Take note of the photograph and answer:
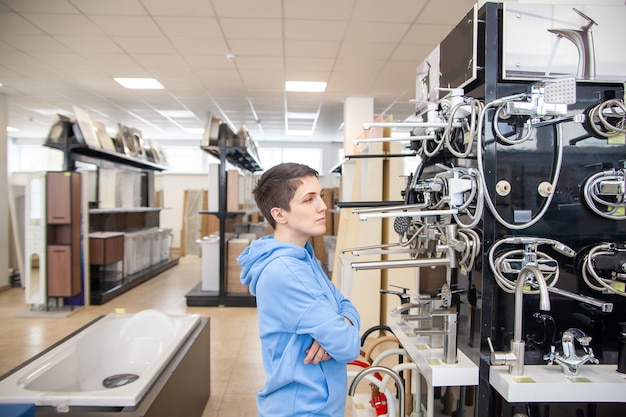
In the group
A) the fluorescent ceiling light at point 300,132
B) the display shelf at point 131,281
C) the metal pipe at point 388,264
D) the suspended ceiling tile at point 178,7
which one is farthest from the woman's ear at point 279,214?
the fluorescent ceiling light at point 300,132

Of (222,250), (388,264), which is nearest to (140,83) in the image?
(222,250)

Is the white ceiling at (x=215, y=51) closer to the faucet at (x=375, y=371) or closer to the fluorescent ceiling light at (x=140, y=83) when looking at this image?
the fluorescent ceiling light at (x=140, y=83)

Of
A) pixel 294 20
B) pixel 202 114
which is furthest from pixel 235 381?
pixel 202 114

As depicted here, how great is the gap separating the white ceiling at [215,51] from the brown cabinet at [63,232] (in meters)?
1.58

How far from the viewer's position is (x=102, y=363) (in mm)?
2443

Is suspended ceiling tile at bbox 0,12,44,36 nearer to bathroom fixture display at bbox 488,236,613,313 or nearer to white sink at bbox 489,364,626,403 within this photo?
bathroom fixture display at bbox 488,236,613,313

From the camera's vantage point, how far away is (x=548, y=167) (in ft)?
4.64

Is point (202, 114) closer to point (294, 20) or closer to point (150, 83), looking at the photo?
point (150, 83)

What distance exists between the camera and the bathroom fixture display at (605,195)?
1.38 m

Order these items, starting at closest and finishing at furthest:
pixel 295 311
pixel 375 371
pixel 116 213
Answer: pixel 295 311 < pixel 375 371 < pixel 116 213

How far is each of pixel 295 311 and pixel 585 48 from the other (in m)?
1.40

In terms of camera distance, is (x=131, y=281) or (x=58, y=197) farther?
(x=131, y=281)

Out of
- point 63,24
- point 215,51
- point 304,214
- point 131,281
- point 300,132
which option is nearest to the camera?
point 304,214

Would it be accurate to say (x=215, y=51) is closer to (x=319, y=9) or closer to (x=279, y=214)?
(x=319, y=9)
